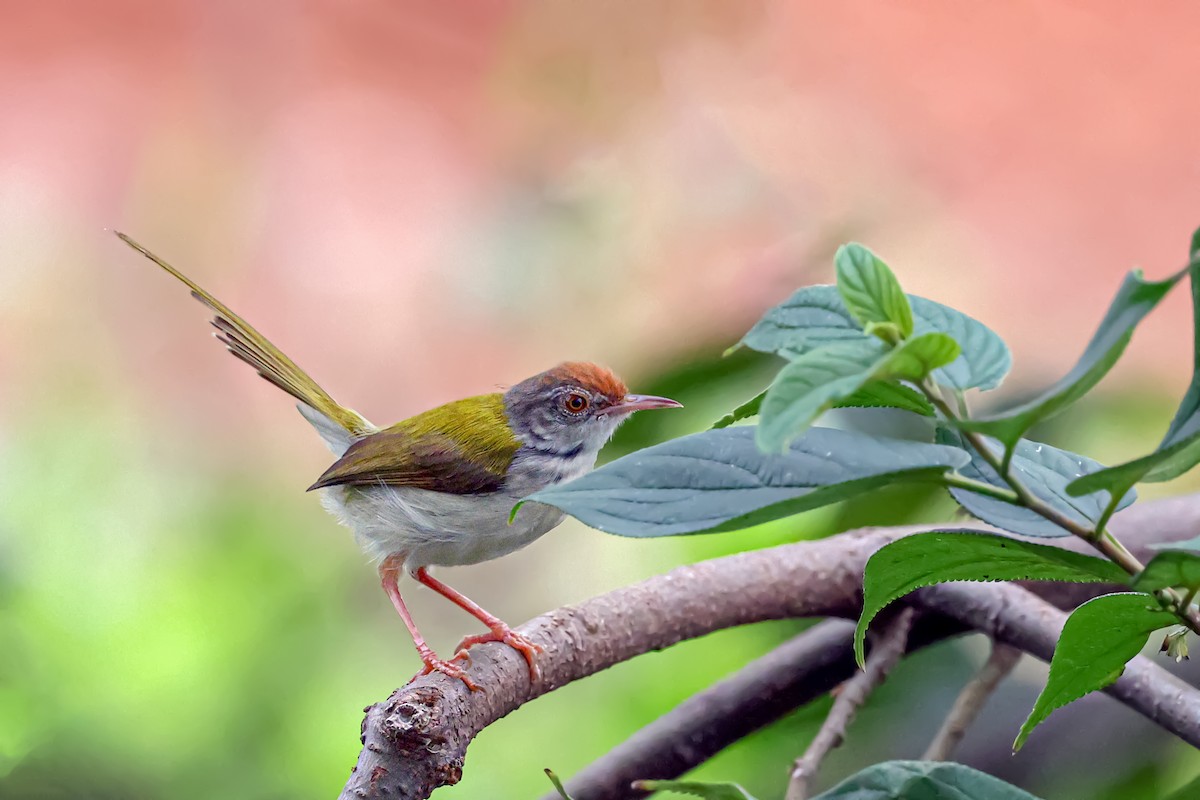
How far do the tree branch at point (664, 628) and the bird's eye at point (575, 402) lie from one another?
256 millimetres

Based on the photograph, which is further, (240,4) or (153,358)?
(240,4)

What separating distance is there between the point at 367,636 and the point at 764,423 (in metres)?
1.17

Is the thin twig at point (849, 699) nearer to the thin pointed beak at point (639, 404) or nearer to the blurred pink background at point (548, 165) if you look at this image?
the thin pointed beak at point (639, 404)

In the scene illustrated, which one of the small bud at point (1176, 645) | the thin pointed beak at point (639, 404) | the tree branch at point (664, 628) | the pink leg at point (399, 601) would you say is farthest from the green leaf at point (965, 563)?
the thin pointed beak at point (639, 404)

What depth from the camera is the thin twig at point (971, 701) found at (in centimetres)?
90

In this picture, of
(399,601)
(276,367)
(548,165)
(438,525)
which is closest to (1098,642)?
(438,525)

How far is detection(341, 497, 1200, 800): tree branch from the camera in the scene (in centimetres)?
69

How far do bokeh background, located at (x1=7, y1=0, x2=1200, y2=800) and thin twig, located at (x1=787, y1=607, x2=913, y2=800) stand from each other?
0.19m

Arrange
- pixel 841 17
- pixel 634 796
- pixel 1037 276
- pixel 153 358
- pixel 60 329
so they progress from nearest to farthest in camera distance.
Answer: pixel 634 796, pixel 60 329, pixel 153 358, pixel 1037 276, pixel 841 17

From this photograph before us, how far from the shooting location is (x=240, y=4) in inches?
105

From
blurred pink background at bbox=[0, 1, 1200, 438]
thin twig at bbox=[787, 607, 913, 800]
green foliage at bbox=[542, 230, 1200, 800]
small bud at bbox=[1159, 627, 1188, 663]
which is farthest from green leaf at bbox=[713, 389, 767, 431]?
blurred pink background at bbox=[0, 1, 1200, 438]

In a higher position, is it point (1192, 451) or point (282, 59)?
point (282, 59)

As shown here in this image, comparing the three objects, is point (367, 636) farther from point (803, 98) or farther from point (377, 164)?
point (803, 98)

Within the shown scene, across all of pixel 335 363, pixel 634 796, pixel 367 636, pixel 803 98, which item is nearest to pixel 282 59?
pixel 335 363
